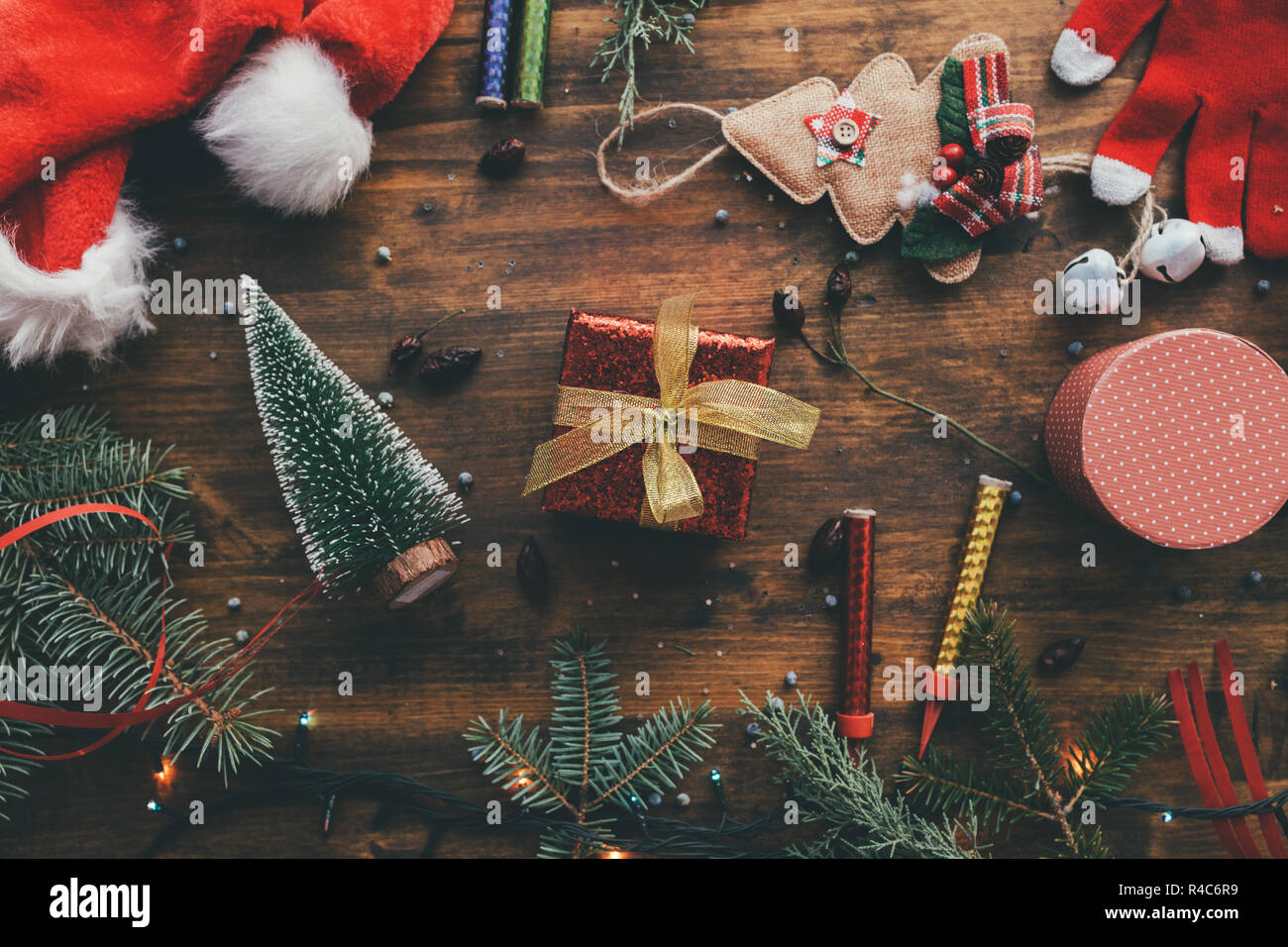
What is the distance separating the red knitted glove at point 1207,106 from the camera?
1115 millimetres

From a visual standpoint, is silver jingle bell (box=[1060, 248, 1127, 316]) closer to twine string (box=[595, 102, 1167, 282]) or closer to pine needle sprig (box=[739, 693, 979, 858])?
twine string (box=[595, 102, 1167, 282])

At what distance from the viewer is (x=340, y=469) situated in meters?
0.98

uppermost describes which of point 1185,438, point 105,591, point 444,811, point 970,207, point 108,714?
point 970,207

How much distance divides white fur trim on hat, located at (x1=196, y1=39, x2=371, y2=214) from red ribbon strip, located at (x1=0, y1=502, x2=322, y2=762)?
0.51m

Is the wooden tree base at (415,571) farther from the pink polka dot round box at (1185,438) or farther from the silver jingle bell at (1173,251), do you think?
the silver jingle bell at (1173,251)

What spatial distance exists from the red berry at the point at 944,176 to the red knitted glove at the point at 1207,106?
24 cm

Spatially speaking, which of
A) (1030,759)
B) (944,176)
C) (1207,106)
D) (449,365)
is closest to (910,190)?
(944,176)

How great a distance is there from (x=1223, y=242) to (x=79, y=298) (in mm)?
1642

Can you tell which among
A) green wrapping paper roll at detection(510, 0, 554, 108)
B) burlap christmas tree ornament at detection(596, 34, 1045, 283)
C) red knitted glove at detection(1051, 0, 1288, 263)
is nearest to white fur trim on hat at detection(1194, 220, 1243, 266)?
red knitted glove at detection(1051, 0, 1288, 263)

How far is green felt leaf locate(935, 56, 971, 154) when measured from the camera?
1.10 meters

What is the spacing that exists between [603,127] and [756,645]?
828 millimetres

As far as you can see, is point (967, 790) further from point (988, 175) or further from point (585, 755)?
point (988, 175)

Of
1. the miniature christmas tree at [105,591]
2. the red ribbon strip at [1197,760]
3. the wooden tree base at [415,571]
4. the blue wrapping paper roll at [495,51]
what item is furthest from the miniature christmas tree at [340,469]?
the red ribbon strip at [1197,760]
